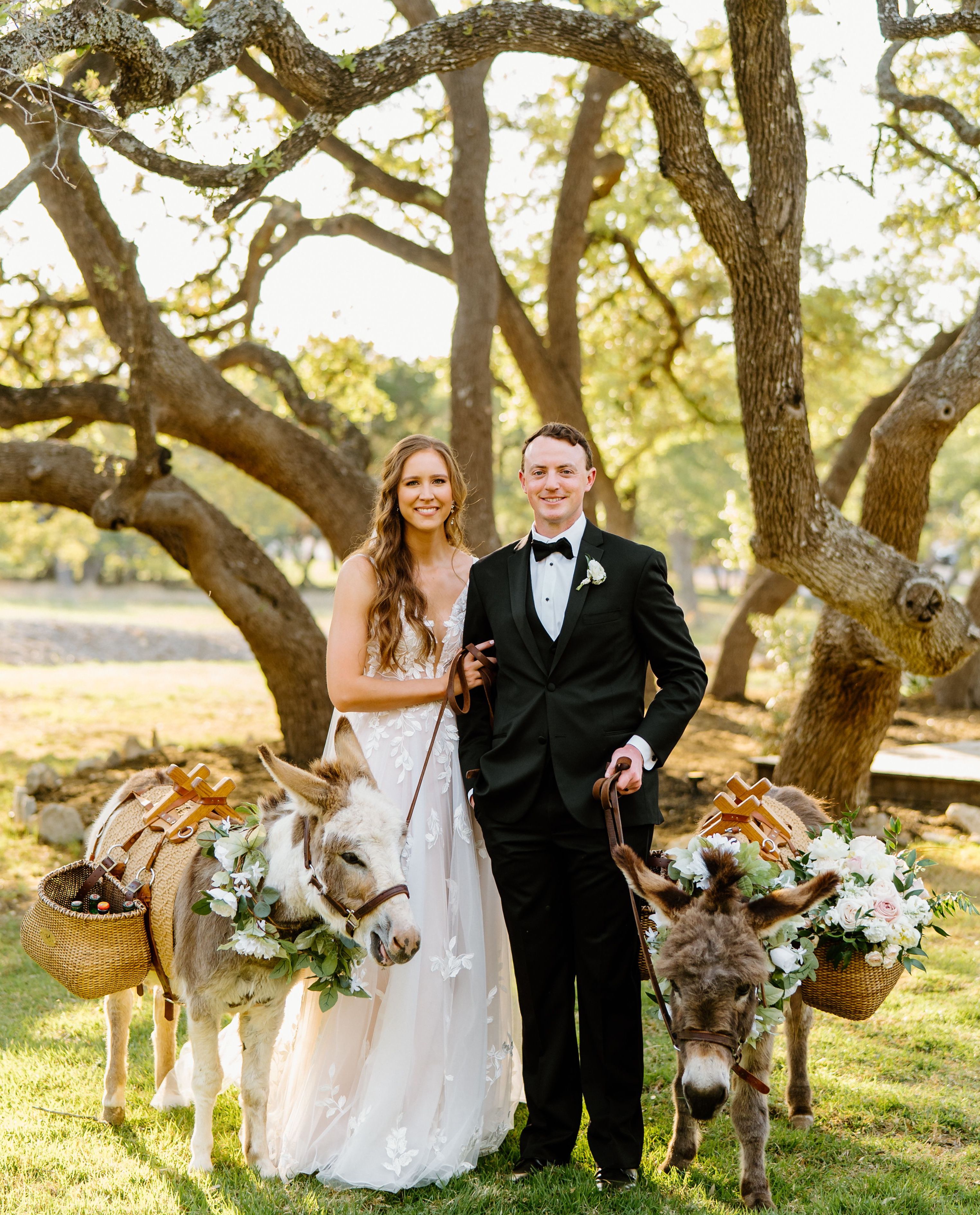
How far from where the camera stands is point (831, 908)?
11.3 ft

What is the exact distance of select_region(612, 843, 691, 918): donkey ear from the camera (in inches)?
128

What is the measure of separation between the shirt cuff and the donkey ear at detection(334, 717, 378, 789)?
35.6 inches

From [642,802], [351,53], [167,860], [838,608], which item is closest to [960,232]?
[838,608]

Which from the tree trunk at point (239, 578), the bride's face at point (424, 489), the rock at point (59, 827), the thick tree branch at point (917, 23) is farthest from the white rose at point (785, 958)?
the tree trunk at point (239, 578)

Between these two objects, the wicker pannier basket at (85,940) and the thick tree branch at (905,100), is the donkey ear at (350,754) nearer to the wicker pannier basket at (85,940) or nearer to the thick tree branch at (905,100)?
the wicker pannier basket at (85,940)

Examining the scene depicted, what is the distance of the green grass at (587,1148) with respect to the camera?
11.6 ft

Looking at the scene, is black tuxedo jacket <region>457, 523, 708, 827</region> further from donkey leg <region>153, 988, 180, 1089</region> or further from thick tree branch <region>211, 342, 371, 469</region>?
thick tree branch <region>211, 342, 371, 469</region>

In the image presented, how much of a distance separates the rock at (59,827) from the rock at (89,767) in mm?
1839

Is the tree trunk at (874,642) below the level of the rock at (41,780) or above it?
above

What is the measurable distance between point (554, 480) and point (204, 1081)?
2.57m

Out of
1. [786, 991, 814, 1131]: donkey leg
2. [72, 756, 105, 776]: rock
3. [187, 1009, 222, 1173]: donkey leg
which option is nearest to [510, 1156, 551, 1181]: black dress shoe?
[187, 1009, 222, 1173]: donkey leg

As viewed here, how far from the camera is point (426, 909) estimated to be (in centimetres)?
392

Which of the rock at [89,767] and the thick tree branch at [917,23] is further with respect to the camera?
the rock at [89,767]

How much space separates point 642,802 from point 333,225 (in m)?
9.04
